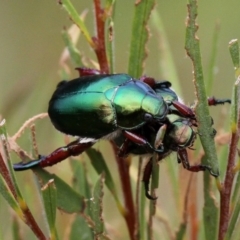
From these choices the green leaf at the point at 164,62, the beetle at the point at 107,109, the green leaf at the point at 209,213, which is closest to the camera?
the green leaf at the point at 209,213

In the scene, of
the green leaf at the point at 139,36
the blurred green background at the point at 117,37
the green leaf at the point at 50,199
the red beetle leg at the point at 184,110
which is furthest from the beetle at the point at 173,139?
the blurred green background at the point at 117,37

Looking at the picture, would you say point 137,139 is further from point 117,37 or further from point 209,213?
point 117,37

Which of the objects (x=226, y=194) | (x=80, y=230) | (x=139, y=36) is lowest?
(x=80, y=230)

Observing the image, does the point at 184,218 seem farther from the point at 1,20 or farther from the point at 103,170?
the point at 1,20

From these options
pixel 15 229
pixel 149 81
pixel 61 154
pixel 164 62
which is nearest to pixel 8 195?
pixel 15 229

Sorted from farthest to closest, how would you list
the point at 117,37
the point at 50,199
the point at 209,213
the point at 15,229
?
the point at 117,37, the point at 15,229, the point at 209,213, the point at 50,199

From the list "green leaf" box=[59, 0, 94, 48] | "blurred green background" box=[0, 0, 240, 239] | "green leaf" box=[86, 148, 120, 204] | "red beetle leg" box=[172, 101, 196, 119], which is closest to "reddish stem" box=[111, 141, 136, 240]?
"green leaf" box=[86, 148, 120, 204]

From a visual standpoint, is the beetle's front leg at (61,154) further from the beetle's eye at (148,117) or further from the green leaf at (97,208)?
the green leaf at (97,208)
